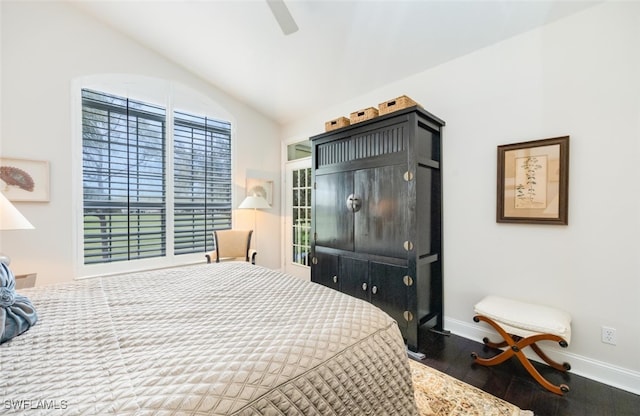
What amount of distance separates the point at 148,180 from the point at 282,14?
106 inches

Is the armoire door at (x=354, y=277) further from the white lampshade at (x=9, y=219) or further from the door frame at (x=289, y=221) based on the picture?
the white lampshade at (x=9, y=219)

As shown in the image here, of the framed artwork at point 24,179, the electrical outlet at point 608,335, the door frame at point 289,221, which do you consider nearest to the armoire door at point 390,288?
the electrical outlet at point 608,335

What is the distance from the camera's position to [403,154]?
90.9 inches

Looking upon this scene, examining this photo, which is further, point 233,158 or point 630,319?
point 233,158

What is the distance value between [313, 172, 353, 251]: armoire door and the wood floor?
129cm

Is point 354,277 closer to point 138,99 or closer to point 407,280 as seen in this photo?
point 407,280

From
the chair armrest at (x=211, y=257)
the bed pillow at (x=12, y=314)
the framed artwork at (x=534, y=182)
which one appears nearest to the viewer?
the bed pillow at (x=12, y=314)

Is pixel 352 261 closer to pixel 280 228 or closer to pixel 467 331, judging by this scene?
pixel 467 331

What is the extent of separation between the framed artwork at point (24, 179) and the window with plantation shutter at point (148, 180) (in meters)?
0.32

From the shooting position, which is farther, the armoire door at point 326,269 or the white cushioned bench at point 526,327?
the armoire door at point 326,269

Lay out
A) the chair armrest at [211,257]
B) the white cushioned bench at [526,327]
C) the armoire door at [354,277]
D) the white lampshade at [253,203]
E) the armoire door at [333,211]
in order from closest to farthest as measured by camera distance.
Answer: the white cushioned bench at [526,327] < the armoire door at [354,277] < the armoire door at [333,211] < the chair armrest at [211,257] < the white lampshade at [253,203]

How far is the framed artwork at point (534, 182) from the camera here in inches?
78.6

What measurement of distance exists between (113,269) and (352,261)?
109 inches

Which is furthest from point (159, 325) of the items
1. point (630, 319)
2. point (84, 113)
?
point (84, 113)
